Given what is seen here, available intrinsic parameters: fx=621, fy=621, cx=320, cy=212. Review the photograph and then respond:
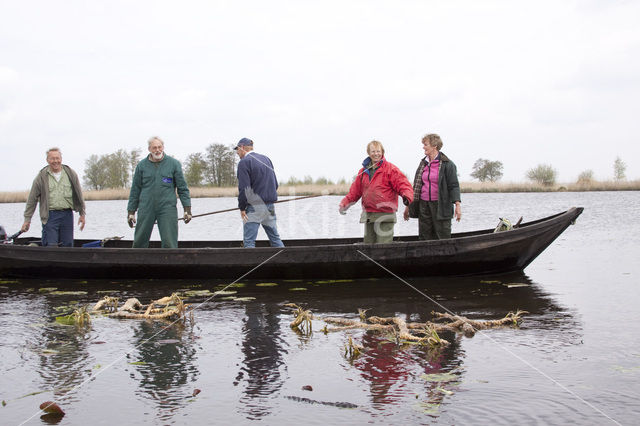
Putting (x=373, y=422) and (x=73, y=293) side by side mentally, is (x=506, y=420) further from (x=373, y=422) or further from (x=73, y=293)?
(x=73, y=293)

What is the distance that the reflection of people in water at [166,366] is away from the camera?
3900mm

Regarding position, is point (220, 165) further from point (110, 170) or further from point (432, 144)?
point (432, 144)

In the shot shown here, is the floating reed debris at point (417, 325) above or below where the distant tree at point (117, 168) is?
below

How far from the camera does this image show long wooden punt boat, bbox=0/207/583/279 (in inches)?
335

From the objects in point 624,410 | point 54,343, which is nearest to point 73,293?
point 54,343

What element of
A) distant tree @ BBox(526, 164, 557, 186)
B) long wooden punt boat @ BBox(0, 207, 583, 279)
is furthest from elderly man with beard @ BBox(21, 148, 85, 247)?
distant tree @ BBox(526, 164, 557, 186)

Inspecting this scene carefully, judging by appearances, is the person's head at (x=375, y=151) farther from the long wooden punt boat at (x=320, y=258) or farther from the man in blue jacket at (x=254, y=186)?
the man in blue jacket at (x=254, y=186)

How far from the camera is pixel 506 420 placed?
3449mm

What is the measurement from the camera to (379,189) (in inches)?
320

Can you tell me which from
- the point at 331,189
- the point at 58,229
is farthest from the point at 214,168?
the point at 58,229

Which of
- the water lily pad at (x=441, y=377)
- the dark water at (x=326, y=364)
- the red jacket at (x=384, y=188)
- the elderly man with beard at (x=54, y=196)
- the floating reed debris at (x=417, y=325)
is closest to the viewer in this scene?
the dark water at (x=326, y=364)

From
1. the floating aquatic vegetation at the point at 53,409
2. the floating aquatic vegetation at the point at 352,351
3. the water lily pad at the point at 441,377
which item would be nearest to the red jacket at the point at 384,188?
the floating aquatic vegetation at the point at 352,351

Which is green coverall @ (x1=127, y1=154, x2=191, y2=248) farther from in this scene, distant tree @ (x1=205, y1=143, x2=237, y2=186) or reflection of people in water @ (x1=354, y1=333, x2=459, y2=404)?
distant tree @ (x1=205, y1=143, x2=237, y2=186)

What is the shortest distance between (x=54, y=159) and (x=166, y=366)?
5665 millimetres
